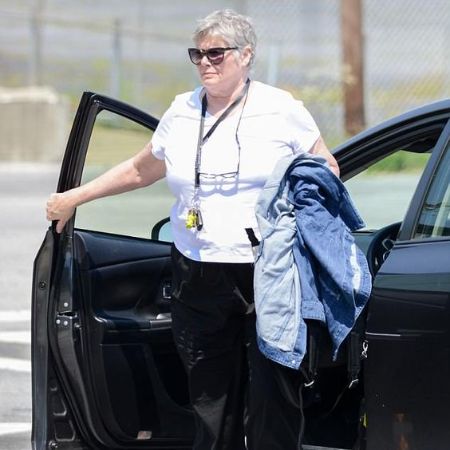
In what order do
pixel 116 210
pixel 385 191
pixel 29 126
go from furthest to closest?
pixel 29 126
pixel 385 191
pixel 116 210

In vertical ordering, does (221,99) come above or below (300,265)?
above

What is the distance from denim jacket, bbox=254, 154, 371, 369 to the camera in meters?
3.55

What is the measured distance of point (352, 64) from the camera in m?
17.0

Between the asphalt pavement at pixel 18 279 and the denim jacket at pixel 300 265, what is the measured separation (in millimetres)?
2193

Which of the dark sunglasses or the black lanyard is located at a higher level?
the dark sunglasses

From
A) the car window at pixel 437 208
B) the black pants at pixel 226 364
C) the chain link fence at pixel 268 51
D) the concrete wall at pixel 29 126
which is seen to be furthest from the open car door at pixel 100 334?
the concrete wall at pixel 29 126

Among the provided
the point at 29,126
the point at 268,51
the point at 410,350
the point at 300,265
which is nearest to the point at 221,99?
the point at 300,265

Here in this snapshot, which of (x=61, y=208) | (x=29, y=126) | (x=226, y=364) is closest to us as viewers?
(x=226, y=364)

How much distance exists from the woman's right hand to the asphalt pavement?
1641 mm

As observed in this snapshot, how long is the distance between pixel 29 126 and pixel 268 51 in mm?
3772

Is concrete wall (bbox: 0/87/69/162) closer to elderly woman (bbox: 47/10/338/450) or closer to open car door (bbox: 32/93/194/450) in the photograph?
open car door (bbox: 32/93/194/450)

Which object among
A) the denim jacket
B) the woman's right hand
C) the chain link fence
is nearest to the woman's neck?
the denim jacket

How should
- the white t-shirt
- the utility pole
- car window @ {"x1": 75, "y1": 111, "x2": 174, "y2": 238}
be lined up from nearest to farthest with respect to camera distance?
1. the white t-shirt
2. car window @ {"x1": 75, "y1": 111, "x2": 174, "y2": 238}
3. the utility pole

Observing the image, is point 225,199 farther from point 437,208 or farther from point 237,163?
point 437,208
